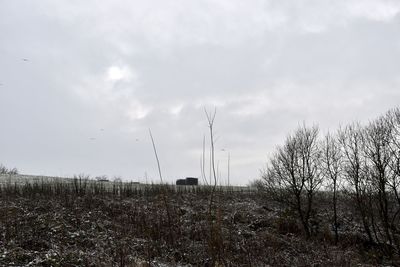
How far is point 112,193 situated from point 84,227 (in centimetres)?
837

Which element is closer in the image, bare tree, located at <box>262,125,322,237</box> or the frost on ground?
the frost on ground

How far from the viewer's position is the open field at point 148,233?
6.24m

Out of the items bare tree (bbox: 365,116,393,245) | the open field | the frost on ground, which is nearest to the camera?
the open field

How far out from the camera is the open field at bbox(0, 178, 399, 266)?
624 cm

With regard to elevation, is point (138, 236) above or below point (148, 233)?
below

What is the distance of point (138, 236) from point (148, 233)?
26.7 ft

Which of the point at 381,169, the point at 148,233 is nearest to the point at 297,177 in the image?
the point at 381,169

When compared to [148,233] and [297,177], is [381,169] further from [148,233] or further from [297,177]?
[148,233]

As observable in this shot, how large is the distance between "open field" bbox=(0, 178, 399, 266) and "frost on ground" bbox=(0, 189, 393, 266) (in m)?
0.02

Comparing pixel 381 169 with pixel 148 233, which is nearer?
pixel 148 233

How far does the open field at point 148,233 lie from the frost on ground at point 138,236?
0.02 metres

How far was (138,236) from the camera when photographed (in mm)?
12164

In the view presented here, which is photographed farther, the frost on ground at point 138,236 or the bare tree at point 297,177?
the bare tree at point 297,177

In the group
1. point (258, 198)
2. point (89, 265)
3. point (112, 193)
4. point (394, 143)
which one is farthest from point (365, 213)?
point (89, 265)
